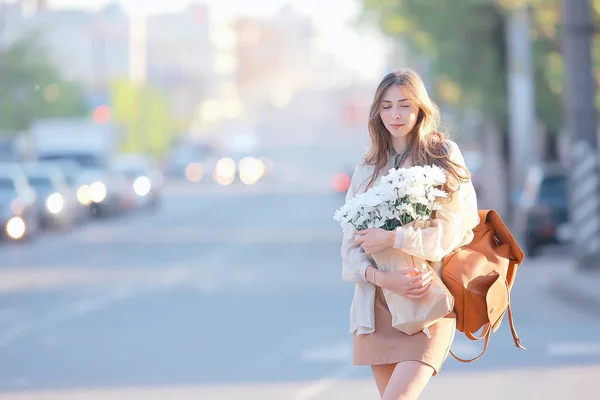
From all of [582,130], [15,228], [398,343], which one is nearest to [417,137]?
[398,343]

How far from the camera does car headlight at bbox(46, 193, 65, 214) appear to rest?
3581cm

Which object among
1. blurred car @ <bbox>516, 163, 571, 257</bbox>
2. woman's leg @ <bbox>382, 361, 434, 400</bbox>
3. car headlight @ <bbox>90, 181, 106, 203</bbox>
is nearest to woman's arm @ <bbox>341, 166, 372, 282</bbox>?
woman's leg @ <bbox>382, 361, 434, 400</bbox>

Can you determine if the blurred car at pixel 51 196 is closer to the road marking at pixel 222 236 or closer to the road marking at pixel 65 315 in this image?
the road marking at pixel 222 236

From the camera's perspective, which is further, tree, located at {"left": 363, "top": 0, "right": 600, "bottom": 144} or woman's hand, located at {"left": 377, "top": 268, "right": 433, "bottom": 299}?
tree, located at {"left": 363, "top": 0, "right": 600, "bottom": 144}

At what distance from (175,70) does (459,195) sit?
17525cm

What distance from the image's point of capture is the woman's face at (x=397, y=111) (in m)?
5.61

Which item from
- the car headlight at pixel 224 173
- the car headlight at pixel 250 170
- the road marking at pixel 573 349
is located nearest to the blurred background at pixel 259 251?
the road marking at pixel 573 349

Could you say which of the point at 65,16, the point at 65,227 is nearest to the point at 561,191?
the point at 65,227

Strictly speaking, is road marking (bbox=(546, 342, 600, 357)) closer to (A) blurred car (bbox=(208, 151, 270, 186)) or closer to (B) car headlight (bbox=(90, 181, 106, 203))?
(B) car headlight (bbox=(90, 181, 106, 203))

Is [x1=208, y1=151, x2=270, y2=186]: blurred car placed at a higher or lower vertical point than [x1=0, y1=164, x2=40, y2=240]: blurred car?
lower

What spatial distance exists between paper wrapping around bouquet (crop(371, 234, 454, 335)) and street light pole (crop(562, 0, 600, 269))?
15.7 m

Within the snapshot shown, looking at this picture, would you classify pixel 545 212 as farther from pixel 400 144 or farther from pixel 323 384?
pixel 400 144

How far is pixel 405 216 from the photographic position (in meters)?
5.54

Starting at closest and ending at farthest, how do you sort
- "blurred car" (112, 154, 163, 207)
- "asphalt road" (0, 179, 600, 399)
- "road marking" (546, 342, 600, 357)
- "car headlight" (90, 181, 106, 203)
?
1. "asphalt road" (0, 179, 600, 399)
2. "road marking" (546, 342, 600, 357)
3. "car headlight" (90, 181, 106, 203)
4. "blurred car" (112, 154, 163, 207)
